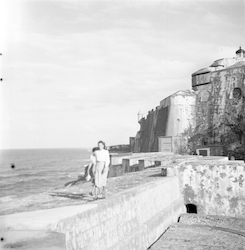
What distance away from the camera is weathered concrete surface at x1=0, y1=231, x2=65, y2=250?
12.7ft

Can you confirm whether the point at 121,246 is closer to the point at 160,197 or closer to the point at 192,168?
the point at 160,197

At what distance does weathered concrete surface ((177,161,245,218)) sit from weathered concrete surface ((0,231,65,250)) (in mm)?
7999

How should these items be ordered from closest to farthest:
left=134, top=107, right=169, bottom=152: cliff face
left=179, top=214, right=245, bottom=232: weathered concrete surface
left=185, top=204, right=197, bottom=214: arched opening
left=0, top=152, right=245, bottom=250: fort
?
left=0, top=152, right=245, bottom=250: fort < left=179, top=214, right=245, bottom=232: weathered concrete surface < left=185, top=204, right=197, bottom=214: arched opening < left=134, top=107, right=169, bottom=152: cliff face

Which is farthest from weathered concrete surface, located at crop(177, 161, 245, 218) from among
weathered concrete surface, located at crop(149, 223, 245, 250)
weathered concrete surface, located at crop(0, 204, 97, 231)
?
Result: weathered concrete surface, located at crop(0, 204, 97, 231)

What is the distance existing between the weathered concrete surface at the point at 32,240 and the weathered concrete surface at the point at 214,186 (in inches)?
315

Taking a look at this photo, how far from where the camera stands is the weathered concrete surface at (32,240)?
12.7ft

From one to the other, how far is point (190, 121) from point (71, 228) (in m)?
29.4

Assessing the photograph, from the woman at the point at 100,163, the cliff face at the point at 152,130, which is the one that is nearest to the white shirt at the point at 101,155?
the woman at the point at 100,163

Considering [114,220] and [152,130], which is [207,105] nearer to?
[152,130]

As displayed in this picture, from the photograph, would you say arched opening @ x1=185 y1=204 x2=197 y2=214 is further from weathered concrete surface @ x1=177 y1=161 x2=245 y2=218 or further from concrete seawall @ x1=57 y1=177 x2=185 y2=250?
concrete seawall @ x1=57 y1=177 x2=185 y2=250

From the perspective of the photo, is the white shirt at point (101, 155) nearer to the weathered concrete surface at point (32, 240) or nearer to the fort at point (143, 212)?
the fort at point (143, 212)

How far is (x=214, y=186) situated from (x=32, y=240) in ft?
28.4

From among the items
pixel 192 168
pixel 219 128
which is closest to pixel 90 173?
pixel 192 168

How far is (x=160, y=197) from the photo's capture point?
9.64 meters
